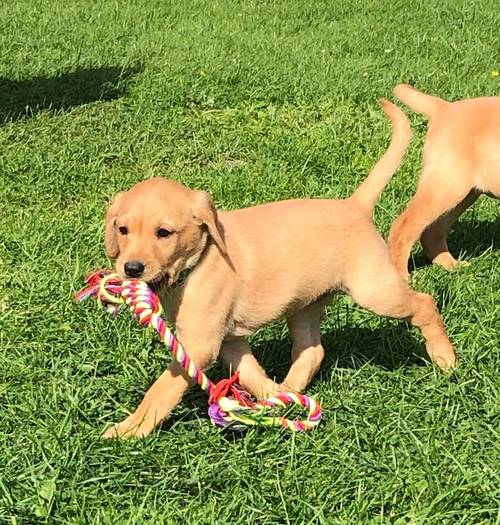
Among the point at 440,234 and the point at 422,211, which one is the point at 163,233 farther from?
the point at 440,234

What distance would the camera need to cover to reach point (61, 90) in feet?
26.6

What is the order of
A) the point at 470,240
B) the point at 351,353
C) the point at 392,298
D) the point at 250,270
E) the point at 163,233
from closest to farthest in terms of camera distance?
the point at 163,233 → the point at 250,270 → the point at 392,298 → the point at 351,353 → the point at 470,240

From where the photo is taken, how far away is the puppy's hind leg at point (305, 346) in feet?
12.5

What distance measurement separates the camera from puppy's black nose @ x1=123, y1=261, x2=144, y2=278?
10.2 feet

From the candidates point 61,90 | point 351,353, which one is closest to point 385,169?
point 351,353

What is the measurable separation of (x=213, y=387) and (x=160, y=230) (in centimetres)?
62

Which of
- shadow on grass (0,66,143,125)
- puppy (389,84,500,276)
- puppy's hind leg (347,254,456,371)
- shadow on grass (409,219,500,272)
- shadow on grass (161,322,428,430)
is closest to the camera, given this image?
puppy's hind leg (347,254,456,371)

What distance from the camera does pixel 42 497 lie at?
2945mm

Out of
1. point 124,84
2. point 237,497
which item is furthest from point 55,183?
point 237,497

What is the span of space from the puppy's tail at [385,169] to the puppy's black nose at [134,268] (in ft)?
3.70

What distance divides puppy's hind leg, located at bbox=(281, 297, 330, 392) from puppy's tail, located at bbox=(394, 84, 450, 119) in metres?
1.74

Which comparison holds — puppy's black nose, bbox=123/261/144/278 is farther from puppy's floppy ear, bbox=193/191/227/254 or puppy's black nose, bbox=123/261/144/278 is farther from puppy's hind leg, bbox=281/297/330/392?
puppy's hind leg, bbox=281/297/330/392

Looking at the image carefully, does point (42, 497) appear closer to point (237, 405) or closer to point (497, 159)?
point (237, 405)

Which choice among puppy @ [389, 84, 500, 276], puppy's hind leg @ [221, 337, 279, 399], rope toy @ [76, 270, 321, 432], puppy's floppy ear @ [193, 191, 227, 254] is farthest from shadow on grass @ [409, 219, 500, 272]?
puppy's floppy ear @ [193, 191, 227, 254]
